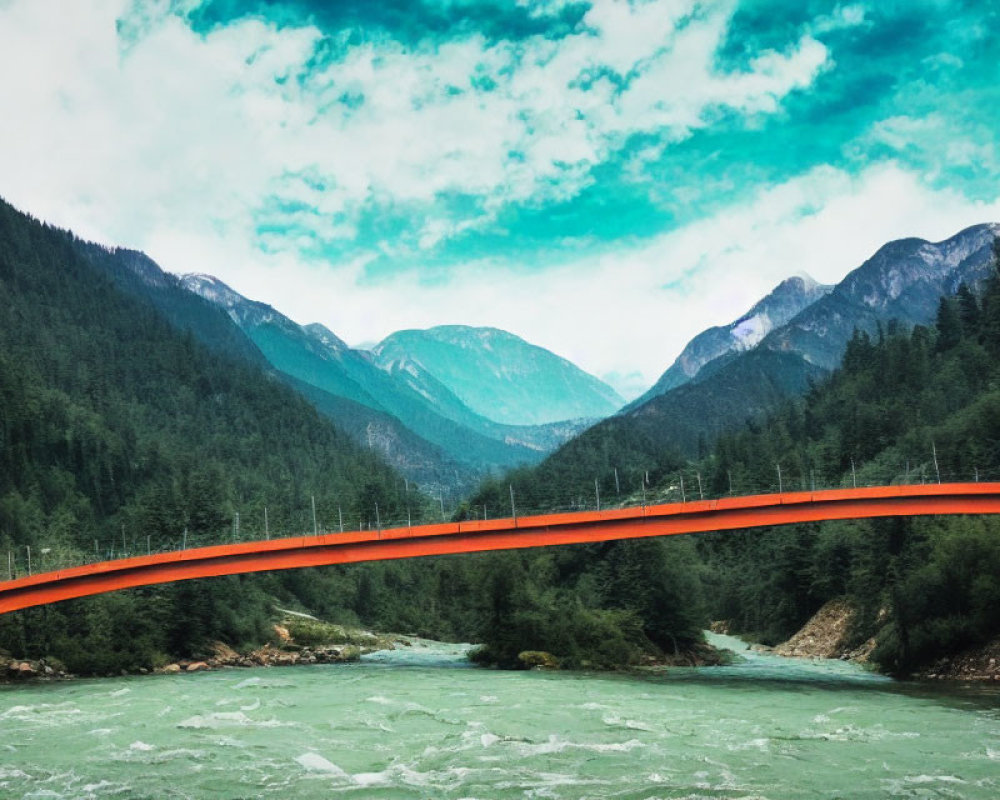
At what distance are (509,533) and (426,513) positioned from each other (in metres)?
139

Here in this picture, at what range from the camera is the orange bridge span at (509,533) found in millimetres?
52156

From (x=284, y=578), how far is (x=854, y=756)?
351 feet

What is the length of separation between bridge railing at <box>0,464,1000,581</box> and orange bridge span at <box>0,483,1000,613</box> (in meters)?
1.31

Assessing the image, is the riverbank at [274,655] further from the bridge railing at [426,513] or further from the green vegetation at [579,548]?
the bridge railing at [426,513]

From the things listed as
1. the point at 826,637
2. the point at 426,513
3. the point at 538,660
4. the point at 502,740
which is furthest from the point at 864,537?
the point at 426,513

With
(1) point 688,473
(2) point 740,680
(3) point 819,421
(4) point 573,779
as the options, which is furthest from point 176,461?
(4) point 573,779

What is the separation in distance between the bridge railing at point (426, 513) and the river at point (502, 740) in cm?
1291

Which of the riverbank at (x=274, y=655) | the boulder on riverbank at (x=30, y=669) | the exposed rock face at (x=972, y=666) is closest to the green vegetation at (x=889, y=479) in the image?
the exposed rock face at (x=972, y=666)

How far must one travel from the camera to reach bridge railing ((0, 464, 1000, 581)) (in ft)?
230

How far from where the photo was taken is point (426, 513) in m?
194

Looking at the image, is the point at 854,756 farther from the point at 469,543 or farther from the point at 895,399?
the point at 895,399

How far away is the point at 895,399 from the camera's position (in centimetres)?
13888

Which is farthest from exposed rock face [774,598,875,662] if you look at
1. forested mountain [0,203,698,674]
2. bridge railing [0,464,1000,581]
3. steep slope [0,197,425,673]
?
steep slope [0,197,425,673]

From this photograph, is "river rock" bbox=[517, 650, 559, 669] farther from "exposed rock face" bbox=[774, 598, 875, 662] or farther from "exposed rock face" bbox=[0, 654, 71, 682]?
"exposed rock face" bbox=[0, 654, 71, 682]
